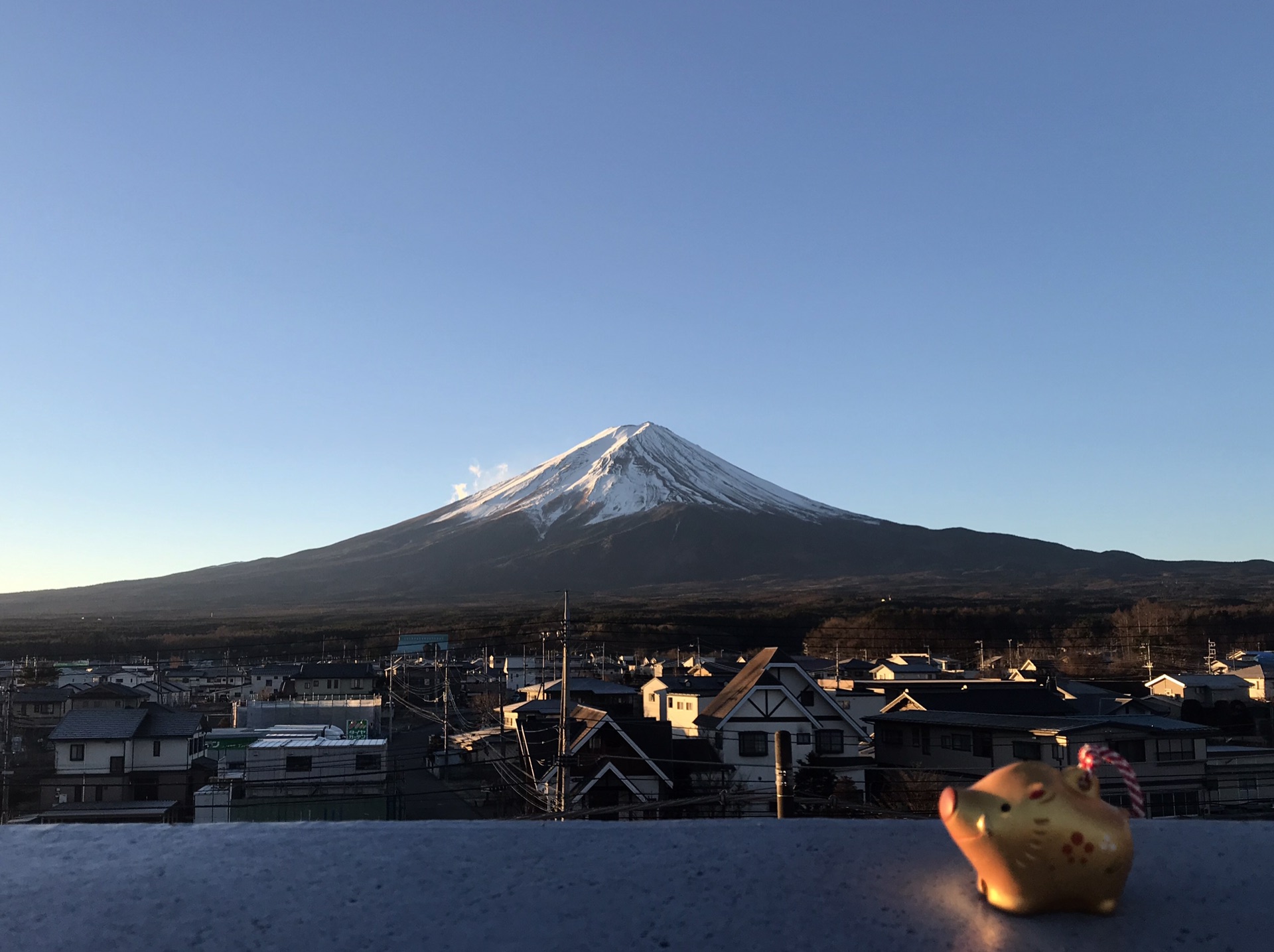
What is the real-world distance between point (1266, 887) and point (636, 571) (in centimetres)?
11103

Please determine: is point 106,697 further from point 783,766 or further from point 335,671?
point 783,766

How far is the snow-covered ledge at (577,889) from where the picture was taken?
7.00ft

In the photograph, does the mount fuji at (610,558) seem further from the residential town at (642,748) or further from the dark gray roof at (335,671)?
the residential town at (642,748)

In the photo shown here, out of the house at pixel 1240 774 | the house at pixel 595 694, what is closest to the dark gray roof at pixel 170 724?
the house at pixel 595 694

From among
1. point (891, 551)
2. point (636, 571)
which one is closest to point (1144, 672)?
point (636, 571)

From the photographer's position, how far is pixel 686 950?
2082 millimetres

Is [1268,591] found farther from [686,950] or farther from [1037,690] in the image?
[686,950]

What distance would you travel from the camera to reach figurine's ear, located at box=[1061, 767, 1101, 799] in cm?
229

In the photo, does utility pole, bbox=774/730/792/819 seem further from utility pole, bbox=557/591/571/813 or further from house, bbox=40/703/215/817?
house, bbox=40/703/215/817

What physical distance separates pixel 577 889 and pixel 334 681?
37.8 m

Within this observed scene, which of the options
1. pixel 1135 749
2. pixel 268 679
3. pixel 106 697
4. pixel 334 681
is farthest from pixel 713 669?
pixel 106 697

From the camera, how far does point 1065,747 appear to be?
14.7m

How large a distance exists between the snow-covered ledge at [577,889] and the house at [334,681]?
35347mm

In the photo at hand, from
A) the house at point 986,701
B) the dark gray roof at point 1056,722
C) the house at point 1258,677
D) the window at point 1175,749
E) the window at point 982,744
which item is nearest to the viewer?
the dark gray roof at point 1056,722
